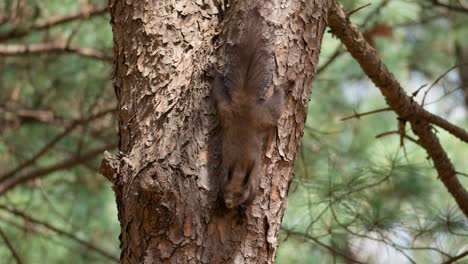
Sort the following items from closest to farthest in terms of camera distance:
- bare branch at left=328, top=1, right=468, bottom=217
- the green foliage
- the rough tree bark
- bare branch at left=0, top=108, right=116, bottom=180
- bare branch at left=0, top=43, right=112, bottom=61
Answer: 1. the rough tree bark
2. bare branch at left=328, top=1, right=468, bottom=217
3. the green foliage
4. bare branch at left=0, top=108, right=116, bottom=180
5. bare branch at left=0, top=43, right=112, bottom=61

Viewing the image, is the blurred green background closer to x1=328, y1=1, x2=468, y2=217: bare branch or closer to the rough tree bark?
x1=328, y1=1, x2=468, y2=217: bare branch

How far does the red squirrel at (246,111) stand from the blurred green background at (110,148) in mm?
923

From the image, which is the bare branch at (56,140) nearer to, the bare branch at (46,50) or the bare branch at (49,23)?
the bare branch at (46,50)

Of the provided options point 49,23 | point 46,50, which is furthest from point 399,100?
point 49,23

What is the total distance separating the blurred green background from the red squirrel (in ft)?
3.03

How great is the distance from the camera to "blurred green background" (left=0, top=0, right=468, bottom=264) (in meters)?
2.28

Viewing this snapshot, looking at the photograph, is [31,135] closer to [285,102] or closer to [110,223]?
[110,223]

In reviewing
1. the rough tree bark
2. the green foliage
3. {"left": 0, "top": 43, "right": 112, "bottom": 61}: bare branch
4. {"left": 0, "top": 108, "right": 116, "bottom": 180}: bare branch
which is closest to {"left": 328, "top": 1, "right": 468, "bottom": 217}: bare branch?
the green foliage

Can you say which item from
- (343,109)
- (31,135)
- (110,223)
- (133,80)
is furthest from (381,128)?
(133,80)

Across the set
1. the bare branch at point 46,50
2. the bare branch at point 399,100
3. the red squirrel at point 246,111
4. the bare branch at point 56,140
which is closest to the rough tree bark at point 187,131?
the red squirrel at point 246,111

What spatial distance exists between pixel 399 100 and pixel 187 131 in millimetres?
770

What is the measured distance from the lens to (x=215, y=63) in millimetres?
1313

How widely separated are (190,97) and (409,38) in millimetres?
5346

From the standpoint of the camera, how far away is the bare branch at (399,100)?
1.76 m
